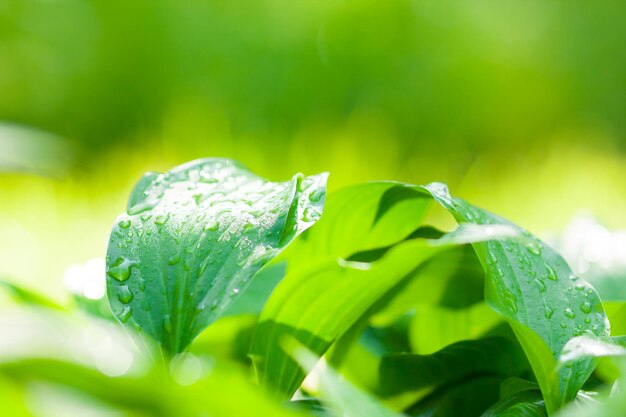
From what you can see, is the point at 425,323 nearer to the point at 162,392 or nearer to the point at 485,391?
the point at 485,391

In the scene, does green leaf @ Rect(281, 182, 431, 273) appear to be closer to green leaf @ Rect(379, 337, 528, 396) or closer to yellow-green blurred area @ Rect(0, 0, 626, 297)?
green leaf @ Rect(379, 337, 528, 396)

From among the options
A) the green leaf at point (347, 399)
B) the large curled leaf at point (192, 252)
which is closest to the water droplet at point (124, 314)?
the large curled leaf at point (192, 252)

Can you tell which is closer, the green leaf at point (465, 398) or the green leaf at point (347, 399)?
the green leaf at point (347, 399)

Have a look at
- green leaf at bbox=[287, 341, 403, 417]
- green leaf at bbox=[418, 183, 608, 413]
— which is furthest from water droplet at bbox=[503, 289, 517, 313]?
green leaf at bbox=[287, 341, 403, 417]

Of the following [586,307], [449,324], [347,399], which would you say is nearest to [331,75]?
[449,324]

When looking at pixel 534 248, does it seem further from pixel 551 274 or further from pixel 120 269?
pixel 120 269

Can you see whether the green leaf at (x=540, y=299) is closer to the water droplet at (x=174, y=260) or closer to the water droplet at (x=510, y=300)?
the water droplet at (x=510, y=300)
